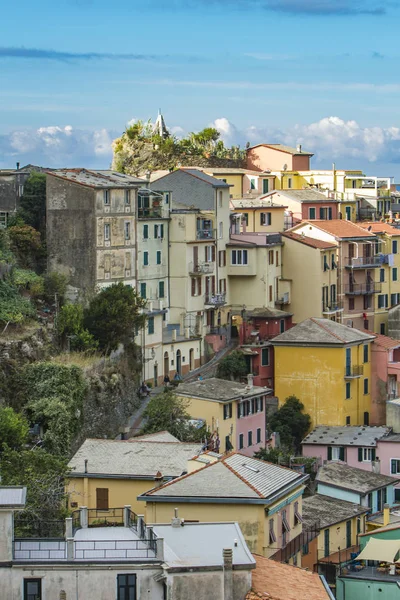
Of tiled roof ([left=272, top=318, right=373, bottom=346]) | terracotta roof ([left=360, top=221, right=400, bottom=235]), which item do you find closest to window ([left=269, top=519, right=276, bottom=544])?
tiled roof ([left=272, top=318, right=373, bottom=346])

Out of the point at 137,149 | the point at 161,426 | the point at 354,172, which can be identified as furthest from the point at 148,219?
the point at 354,172

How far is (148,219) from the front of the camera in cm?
8444

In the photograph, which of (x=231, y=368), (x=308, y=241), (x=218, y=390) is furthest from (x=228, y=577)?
(x=308, y=241)

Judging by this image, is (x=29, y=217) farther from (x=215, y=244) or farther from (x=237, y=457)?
(x=237, y=457)

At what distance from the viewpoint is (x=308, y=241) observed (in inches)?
3730

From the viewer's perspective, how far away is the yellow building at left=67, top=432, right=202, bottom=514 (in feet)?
185

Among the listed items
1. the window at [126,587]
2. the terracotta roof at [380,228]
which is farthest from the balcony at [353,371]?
the window at [126,587]

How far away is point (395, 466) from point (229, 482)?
30.7m

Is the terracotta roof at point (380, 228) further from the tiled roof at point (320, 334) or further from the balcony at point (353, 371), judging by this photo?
the balcony at point (353, 371)

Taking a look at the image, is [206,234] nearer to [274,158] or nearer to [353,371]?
[353,371]

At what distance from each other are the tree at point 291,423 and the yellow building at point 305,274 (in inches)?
351

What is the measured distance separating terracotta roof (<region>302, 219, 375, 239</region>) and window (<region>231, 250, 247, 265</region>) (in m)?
7.31

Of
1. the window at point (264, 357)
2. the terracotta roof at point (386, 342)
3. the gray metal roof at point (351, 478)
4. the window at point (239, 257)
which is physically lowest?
the gray metal roof at point (351, 478)

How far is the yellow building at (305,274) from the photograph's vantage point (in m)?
93.9
